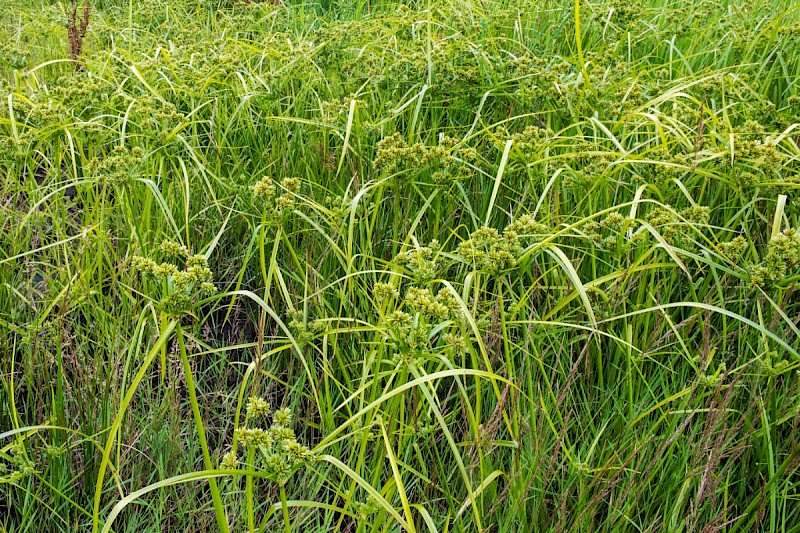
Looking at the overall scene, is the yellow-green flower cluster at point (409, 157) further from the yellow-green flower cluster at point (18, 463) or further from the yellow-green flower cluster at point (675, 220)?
the yellow-green flower cluster at point (18, 463)

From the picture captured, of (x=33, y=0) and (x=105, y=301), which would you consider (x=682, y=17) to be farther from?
(x=33, y=0)

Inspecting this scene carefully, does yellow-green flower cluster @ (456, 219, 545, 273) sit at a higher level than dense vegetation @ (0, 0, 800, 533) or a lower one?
higher

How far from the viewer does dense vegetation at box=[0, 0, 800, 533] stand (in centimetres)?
161

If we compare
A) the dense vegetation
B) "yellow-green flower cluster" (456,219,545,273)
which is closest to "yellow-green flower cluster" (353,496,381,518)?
the dense vegetation

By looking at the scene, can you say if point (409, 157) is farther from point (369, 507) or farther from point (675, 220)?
point (369, 507)

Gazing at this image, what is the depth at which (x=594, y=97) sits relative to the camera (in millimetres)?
2650

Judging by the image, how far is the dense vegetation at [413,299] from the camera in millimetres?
1607

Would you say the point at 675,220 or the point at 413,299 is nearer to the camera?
the point at 413,299

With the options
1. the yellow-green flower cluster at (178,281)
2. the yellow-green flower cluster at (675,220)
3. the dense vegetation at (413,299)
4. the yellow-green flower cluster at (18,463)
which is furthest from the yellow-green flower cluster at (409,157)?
the yellow-green flower cluster at (18,463)

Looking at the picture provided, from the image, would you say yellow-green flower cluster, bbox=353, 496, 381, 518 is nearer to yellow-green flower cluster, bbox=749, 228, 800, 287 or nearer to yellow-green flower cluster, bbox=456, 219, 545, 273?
yellow-green flower cluster, bbox=456, 219, 545, 273

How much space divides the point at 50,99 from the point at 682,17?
2548 mm

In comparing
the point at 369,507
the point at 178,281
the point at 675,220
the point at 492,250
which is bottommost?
the point at 369,507

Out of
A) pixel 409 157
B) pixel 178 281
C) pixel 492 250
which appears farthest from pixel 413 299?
pixel 409 157

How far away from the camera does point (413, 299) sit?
54.1 inches
